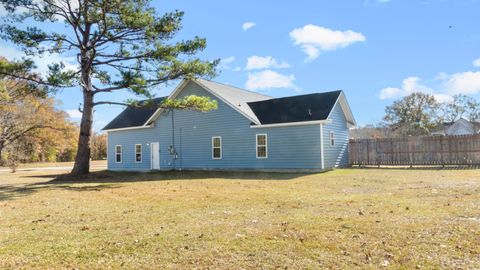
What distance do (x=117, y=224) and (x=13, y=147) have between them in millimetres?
38316

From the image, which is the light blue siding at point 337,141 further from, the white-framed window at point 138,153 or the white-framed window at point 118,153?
the white-framed window at point 118,153

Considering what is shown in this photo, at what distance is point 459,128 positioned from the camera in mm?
42094

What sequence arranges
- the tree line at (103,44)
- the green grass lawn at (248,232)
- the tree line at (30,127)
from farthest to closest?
1. the tree line at (30,127)
2. the tree line at (103,44)
3. the green grass lawn at (248,232)

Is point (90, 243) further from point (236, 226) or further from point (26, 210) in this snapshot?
point (26, 210)

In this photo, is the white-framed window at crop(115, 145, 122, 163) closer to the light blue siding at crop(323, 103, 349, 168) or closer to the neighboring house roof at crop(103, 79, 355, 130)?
the neighboring house roof at crop(103, 79, 355, 130)

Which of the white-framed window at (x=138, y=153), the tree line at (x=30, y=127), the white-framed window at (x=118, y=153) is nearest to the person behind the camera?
the white-framed window at (x=138, y=153)

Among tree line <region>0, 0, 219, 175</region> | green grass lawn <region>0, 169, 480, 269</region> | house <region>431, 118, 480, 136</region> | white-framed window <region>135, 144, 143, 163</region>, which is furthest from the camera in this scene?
house <region>431, 118, 480, 136</region>

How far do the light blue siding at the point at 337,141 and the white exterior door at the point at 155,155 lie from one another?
36.8 feet

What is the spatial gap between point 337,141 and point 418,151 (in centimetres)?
463

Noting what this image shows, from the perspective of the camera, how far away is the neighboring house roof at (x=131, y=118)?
25781mm

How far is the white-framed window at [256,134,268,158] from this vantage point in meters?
19.9

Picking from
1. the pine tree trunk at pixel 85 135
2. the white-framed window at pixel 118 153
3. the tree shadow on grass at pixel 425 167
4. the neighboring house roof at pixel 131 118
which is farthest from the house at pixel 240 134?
the pine tree trunk at pixel 85 135

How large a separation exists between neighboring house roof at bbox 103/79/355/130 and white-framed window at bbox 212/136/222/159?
226 centimetres

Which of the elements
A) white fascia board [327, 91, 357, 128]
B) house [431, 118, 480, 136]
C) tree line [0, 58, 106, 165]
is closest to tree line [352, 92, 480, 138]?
house [431, 118, 480, 136]
